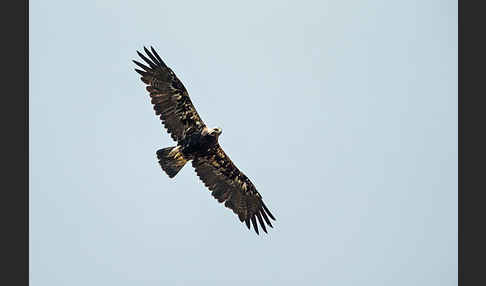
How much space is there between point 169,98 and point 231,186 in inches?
102

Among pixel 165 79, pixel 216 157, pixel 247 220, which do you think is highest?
pixel 165 79

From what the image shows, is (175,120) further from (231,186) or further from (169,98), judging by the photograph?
(231,186)

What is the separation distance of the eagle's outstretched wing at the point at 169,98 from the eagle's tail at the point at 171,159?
1.01ft

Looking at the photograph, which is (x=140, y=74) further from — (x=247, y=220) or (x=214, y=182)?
(x=247, y=220)

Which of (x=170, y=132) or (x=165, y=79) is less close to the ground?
(x=165, y=79)

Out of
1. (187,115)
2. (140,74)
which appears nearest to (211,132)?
(187,115)

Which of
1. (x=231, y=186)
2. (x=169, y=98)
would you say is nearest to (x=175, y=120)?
(x=169, y=98)

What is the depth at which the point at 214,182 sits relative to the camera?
18.4 m

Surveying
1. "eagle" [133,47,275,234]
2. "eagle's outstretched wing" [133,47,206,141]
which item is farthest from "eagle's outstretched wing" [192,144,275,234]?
"eagle's outstretched wing" [133,47,206,141]

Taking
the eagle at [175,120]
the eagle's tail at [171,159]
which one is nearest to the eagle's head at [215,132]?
the eagle at [175,120]

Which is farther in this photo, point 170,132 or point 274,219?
point 274,219

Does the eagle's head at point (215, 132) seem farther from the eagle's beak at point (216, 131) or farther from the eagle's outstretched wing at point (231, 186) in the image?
the eagle's outstretched wing at point (231, 186)

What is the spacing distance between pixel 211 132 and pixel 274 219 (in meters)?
2.96

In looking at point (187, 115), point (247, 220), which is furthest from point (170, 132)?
point (247, 220)
